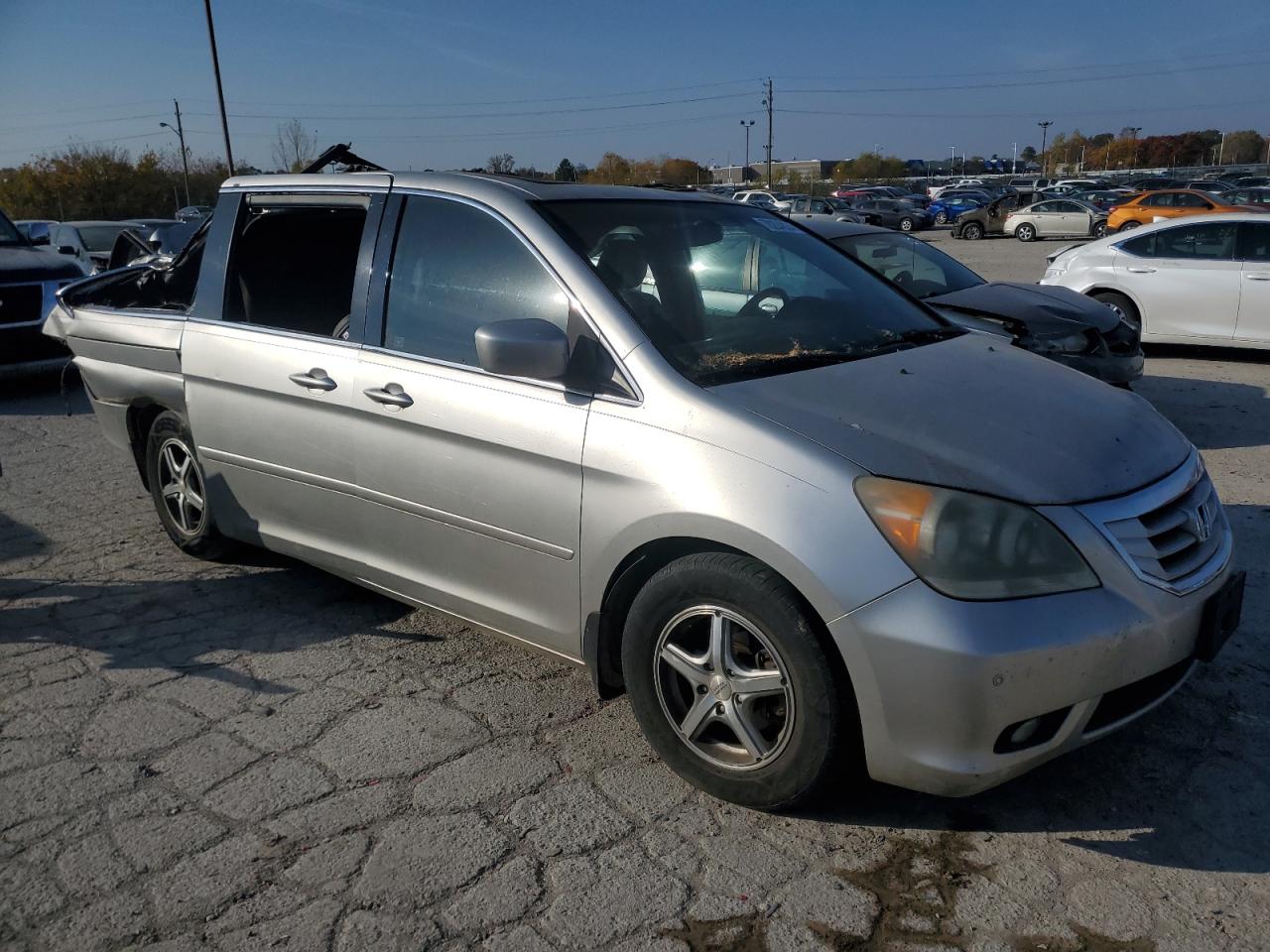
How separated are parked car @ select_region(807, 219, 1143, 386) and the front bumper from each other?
396cm

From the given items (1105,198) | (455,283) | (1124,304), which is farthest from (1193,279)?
(1105,198)

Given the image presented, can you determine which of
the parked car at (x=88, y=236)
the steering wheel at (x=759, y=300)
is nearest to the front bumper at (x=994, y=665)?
the steering wheel at (x=759, y=300)

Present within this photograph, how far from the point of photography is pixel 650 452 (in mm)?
2928

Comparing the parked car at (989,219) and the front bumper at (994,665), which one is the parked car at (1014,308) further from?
the parked car at (989,219)

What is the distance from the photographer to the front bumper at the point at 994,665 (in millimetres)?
2465

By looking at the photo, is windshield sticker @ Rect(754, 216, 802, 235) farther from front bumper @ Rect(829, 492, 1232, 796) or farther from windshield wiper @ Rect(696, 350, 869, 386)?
front bumper @ Rect(829, 492, 1232, 796)

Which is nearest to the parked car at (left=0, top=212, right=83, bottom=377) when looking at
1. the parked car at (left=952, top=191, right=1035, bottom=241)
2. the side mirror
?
the side mirror

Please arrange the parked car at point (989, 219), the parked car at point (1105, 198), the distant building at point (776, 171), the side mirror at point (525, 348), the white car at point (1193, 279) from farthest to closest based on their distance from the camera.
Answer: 1. the distant building at point (776, 171)
2. the parked car at point (1105, 198)
3. the parked car at point (989, 219)
4. the white car at point (1193, 279)
5. the side mirror at point (525, 348)

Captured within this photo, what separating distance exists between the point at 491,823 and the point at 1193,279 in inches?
382

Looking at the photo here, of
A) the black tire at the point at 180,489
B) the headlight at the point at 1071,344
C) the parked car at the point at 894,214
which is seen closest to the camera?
the black tire at the point at 180,489

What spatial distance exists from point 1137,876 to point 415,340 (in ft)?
8.89

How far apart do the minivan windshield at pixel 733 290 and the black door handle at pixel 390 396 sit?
2.53 ft

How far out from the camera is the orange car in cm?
2692

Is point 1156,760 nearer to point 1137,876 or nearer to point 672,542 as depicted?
point 1137,876
